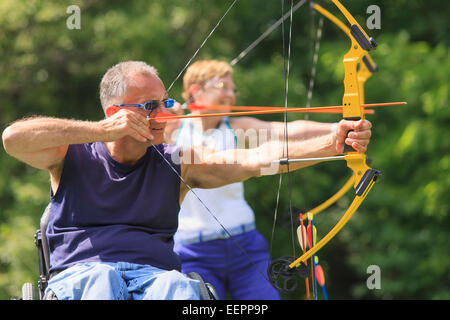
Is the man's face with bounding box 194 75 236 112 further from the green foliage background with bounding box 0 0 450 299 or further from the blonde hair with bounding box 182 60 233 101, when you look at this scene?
the green foliage background with bounding box 0 0 450 299

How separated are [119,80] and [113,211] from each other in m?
0.50

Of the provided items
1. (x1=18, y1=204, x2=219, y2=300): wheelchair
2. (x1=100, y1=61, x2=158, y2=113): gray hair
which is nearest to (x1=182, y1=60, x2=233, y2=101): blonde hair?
(x1=100, y1=61, x2=158, y2=113): gray hair

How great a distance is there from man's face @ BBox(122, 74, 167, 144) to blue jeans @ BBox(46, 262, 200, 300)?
1.68ft

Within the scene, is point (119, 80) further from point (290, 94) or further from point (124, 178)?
point (290, 94)

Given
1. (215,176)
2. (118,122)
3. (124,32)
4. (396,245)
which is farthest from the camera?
(396,245)

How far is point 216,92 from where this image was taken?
3330 mm

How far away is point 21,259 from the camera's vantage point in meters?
5.27

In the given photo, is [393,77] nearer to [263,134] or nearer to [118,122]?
[263,134]

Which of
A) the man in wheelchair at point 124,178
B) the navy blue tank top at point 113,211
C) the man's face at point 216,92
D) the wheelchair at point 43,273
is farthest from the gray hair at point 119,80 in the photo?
the man's face at point 216,92

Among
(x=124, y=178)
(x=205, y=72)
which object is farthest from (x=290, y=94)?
(x=124, y=178)

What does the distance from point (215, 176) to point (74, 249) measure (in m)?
0.59

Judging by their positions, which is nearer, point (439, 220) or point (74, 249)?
point (74, 249)

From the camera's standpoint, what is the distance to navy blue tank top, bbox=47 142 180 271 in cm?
228

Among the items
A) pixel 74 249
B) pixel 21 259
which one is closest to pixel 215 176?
pixel 74 249
